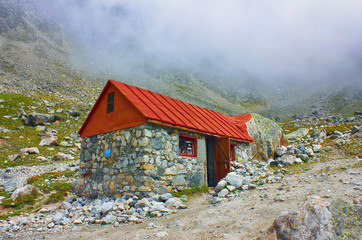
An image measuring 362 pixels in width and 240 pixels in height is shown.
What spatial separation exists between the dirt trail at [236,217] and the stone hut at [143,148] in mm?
2175

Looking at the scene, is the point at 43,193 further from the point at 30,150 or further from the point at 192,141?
the point at 30,150

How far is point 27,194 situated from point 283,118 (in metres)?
108

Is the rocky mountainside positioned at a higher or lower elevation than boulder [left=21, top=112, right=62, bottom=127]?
higher

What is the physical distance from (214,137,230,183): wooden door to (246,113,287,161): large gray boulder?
15.4 ft

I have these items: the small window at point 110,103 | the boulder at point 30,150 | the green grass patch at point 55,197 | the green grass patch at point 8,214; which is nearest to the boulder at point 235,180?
the small window at point 110,103

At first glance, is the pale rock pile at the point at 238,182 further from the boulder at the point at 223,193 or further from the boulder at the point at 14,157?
the boulder at the point at 14,157

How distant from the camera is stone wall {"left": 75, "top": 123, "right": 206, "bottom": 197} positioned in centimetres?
1095

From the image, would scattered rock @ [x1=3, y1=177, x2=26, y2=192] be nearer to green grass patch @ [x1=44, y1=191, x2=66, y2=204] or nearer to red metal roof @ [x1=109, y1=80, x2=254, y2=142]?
green grass patch @ [x1=44, y1=191, x2=66, y2=204]

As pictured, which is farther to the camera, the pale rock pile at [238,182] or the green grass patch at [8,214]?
the pale rock pile at [238,182]

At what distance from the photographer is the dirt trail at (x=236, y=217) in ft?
20.3

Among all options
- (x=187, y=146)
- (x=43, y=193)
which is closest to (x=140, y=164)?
(x=187, y=146)

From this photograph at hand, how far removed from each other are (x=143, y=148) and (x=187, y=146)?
318cm

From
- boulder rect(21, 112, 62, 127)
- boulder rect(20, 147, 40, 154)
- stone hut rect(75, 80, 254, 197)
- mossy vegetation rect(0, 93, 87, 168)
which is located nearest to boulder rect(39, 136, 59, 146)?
mossy vegetation rect(0, 93, 87, 168)

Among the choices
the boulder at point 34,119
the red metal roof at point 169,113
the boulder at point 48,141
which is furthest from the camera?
the boulder at point 34,119
